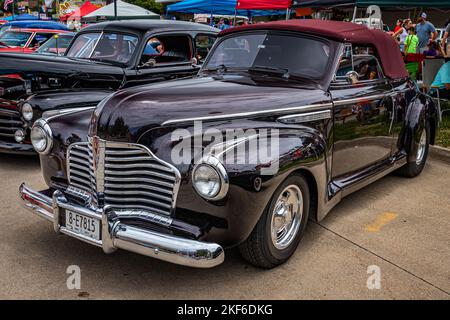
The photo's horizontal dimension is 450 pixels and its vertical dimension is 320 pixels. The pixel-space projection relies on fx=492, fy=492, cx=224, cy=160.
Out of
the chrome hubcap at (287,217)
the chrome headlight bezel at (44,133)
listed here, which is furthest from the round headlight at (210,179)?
the chrome headlight bezel at (44,133)

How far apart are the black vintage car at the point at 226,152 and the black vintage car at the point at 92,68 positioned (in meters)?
1.96

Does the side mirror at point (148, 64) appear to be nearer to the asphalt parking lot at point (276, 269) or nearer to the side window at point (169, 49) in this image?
the side window at point (169, 49)

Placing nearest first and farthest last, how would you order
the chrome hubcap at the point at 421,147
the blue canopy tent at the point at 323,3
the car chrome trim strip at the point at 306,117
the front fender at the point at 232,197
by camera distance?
the front fender at the point at 232,197 < the car chrome trim strip at the point at 306,117 < the chrome hubcap at the point at 421,147 < the blue canopy tent at the point at 323,3

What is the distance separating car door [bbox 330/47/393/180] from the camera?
430 centimetres

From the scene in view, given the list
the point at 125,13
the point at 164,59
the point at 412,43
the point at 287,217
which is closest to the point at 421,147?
the point at 287,217

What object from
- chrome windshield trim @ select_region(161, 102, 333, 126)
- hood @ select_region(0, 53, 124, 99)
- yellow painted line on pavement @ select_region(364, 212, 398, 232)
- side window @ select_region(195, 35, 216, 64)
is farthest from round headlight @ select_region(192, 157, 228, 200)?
side window @ select_region(195, 35, 216, 64)

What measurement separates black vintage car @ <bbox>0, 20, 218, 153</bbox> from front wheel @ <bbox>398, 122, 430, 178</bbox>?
2.90m

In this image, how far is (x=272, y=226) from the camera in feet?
11.2

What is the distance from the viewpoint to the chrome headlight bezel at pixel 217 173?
9.62ft

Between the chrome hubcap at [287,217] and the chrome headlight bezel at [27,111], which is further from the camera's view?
the chrome headlight bezel at [27,111]

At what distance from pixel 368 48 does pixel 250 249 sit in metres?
2.64

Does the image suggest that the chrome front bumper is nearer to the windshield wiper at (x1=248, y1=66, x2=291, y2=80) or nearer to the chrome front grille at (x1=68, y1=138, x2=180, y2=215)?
the chrome front grille at (x1=68, y1=138, x2=180, y2=215)
